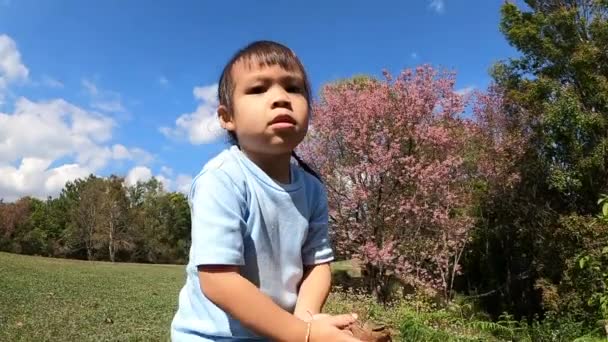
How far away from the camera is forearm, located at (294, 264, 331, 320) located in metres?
1.27

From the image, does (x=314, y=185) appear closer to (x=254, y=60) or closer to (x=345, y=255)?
(x=254, y=60)

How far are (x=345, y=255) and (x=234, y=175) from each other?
17.2 m

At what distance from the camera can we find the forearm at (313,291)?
1.27 m

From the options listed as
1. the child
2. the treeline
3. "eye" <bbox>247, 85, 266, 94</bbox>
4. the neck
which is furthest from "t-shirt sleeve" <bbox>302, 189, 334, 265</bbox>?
the treeline

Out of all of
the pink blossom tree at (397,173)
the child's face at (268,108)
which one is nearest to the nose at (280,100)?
the child's face at (268,108)

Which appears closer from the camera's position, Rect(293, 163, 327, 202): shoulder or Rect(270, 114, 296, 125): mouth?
Rect(270, 114, 296, 125): mouth

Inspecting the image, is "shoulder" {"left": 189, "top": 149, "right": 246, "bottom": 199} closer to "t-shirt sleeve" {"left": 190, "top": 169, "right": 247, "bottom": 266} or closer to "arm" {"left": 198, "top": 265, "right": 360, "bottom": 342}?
"t-shirt sleeve" {"left": 190, "top": 169, "right": 247, "bottom": 266}

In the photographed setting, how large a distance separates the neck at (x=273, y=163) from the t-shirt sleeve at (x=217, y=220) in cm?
12

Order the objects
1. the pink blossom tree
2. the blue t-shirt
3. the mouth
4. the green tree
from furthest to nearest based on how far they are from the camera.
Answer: the pink blossom tree
the green tree
the mouth
the blue t-shirt

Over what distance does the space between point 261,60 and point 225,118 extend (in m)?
0.18

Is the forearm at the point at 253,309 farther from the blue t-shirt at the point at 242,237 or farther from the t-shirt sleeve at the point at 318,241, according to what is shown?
the t-shirt sleeve at the point at 318,241

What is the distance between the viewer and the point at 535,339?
6629 millimetres

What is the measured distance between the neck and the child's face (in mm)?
21

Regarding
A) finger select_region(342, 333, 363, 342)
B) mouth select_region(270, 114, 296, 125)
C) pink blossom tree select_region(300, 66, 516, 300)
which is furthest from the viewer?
pink blossom tree select_region(300, 66, 516, 300)
